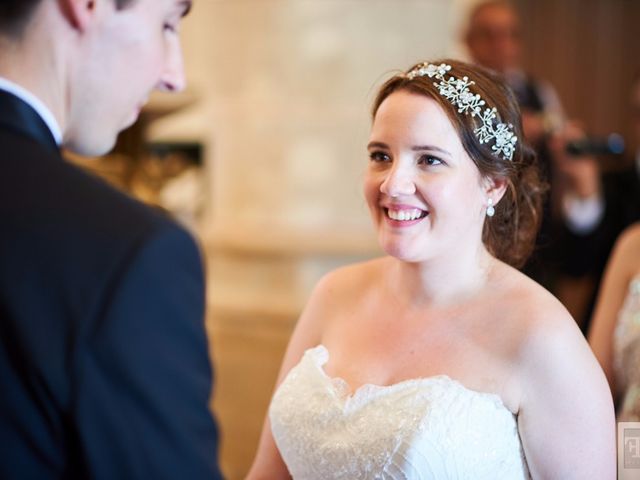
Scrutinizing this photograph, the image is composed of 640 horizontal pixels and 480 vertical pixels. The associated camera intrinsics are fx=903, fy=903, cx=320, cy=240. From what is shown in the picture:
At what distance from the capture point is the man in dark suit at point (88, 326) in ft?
3.48

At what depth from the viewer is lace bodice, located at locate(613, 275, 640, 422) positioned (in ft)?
8.31

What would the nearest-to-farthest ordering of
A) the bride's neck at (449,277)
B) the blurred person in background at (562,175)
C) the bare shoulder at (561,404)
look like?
1. the bare shoulder at (561,404)
2. the bride's neck at (449,277)
3. the blurred person in background at (562,175)

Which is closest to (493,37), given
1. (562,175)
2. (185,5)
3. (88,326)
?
(562,175)

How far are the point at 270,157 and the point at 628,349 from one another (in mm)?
3050

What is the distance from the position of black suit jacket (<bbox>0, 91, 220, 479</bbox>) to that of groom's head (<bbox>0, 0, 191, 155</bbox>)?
162 millimetres

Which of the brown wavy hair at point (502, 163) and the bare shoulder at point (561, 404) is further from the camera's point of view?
the brown wavy hair at point (502, 163)

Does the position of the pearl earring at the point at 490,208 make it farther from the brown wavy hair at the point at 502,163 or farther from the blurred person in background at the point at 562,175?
the blurred person in background at the point at 562,175

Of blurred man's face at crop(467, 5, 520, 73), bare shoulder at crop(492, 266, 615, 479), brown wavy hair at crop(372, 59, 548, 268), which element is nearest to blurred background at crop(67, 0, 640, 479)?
blurred man's face at crop(467, 5, 520, 73)

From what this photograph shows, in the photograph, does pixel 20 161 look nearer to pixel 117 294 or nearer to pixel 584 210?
pixel 117 294

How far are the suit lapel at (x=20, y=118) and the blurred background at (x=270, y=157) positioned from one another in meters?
3.70

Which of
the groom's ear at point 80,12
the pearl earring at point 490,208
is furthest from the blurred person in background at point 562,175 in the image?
the groom's ear at point 80,12

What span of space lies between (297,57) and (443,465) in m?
3.61

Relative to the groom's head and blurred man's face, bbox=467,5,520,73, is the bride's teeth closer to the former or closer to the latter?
the groom's head

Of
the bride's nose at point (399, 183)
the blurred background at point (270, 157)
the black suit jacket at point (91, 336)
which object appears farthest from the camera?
the blurred background at point (270, 157)
